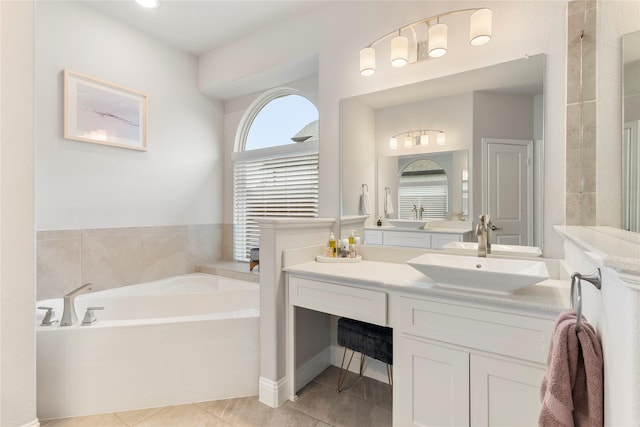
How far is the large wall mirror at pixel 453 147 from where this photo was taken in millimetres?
1683

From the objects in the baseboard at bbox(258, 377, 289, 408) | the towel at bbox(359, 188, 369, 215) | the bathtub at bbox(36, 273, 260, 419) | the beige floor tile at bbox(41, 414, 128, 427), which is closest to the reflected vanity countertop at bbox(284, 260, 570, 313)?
the towel at bbox(359, 188, 369, 215)

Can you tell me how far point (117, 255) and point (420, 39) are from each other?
9.41 ft

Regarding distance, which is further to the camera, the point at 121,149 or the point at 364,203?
the point at 121,149

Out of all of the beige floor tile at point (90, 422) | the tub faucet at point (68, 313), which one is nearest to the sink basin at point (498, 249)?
the beige floor tile at point (90, 422)

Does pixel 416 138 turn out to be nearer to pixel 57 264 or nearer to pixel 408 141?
pixel 408 141

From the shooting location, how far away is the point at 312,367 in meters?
2.20

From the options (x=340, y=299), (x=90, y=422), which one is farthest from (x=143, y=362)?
(x=340, y=299)

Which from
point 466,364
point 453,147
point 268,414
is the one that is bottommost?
point 268,414

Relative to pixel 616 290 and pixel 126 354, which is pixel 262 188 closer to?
pixel 126 354

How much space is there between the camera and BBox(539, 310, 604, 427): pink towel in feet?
2.33

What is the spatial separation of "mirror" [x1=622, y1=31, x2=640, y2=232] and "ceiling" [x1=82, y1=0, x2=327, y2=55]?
6.44 ft

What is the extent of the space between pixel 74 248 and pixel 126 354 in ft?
3.53

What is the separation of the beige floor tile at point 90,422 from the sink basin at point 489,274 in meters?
1.88

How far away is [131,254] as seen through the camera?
2682mm
